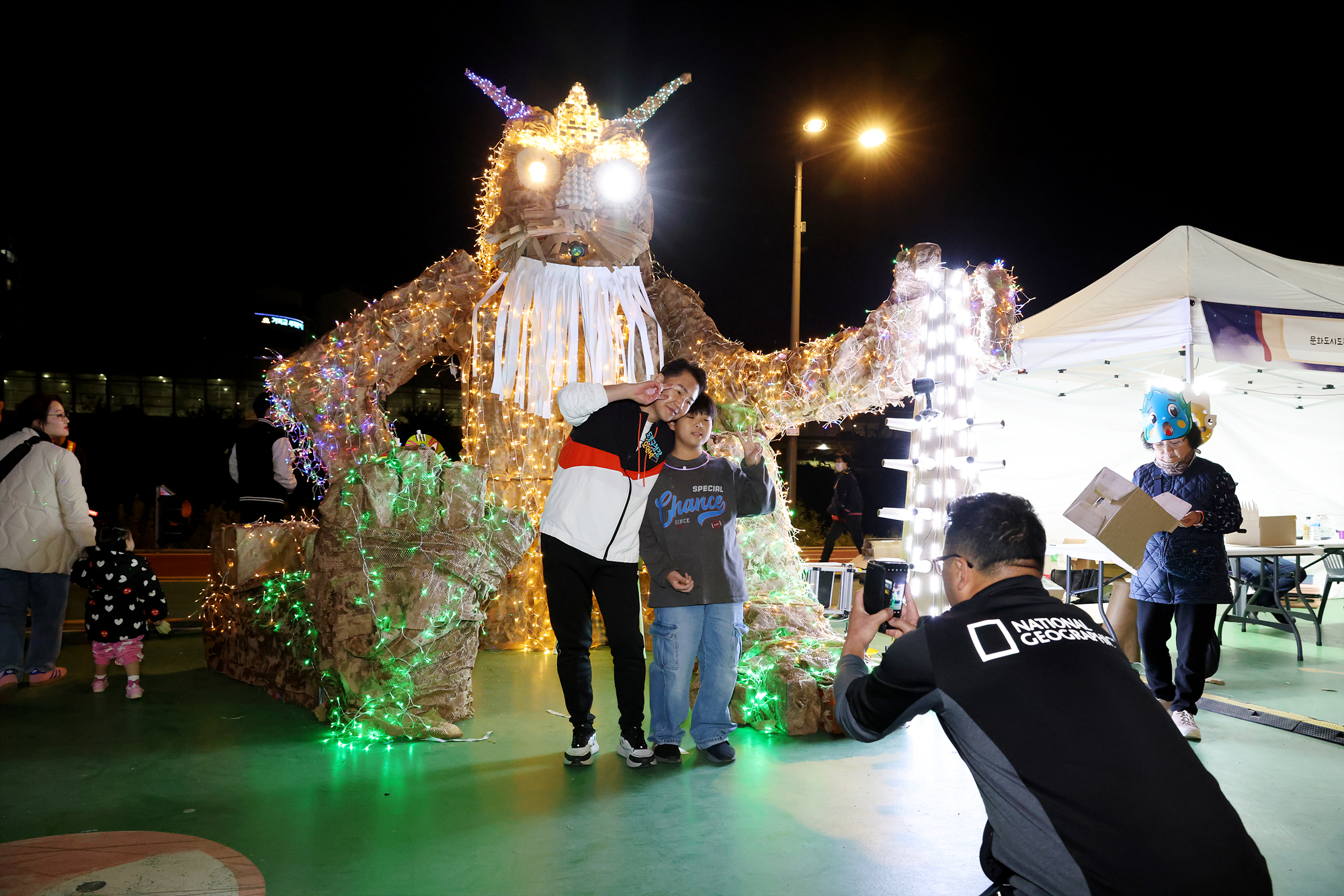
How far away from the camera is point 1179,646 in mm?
3834

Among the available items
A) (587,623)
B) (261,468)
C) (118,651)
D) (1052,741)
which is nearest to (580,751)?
(587,623)

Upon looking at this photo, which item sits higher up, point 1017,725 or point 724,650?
point 1017,725

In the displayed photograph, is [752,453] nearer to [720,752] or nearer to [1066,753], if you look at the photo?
[720,752]

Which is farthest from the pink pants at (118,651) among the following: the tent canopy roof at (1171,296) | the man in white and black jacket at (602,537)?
the tent canopy roof at (1171,296)

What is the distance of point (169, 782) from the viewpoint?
9.66ft

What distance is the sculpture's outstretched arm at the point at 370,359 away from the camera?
12.6ft

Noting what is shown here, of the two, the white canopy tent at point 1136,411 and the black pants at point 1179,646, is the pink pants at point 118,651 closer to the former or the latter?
the black pants at point 1179,646

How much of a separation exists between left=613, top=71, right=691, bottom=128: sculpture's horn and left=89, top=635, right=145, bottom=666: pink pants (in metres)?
3.68

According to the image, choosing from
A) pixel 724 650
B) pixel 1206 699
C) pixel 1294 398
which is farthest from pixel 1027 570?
pixel 1294 398

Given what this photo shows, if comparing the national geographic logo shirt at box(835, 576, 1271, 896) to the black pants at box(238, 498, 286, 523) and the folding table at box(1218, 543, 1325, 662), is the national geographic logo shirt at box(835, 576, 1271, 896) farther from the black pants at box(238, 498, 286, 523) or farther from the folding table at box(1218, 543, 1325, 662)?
the folding table at box(1218, 543, 1325, 662)

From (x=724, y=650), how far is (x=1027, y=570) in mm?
1791

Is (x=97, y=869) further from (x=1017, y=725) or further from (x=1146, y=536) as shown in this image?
(x=1146, y=536)

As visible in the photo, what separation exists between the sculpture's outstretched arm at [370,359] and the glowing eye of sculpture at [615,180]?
847mm

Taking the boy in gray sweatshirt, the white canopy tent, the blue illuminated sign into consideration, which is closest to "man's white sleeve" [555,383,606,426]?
the boy in gray sweatshirt
